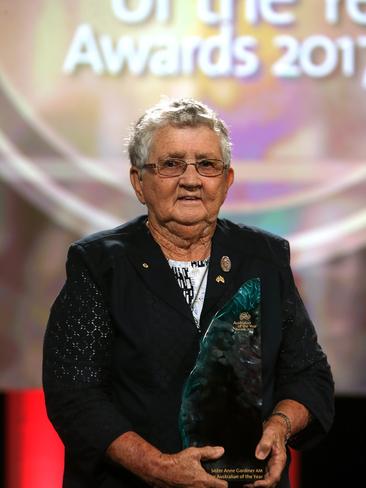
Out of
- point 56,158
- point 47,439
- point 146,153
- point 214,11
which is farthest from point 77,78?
point 146,153

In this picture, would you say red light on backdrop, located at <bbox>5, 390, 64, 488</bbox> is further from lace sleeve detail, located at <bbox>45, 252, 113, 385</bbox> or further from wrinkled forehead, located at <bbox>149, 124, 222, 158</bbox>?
wrinkled forehead, located at <bbox>149, 124, 222, 158</bbox>

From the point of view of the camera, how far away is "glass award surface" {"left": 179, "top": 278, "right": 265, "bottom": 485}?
1705 millimetres

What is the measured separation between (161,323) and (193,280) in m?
0.13

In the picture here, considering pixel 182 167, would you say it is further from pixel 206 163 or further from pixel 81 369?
pixel 81 369

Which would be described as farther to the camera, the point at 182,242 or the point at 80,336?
the point at 182,242

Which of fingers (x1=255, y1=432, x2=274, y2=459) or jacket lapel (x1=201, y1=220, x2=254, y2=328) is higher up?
jacket lapel (x1=201, y1=220, x2=254, y2=328)

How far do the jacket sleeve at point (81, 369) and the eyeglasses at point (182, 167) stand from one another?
0.23 metres

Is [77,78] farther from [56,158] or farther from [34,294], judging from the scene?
[34,294]

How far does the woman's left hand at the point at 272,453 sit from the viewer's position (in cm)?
171

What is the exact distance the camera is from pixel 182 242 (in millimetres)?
1879

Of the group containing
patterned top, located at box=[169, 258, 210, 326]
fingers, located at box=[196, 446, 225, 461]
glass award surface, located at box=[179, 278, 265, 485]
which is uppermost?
patterned top, located at box=[169, 258, 210, 326]

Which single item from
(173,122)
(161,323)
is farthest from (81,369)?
(173,122)

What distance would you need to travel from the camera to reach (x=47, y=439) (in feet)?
10.6

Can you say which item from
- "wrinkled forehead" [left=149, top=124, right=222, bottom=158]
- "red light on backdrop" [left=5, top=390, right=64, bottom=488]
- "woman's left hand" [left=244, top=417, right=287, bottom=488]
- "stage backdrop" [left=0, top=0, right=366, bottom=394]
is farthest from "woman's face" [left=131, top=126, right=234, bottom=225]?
"red light on backdrop" [left=5, top=390, right=64, bottom=488]
